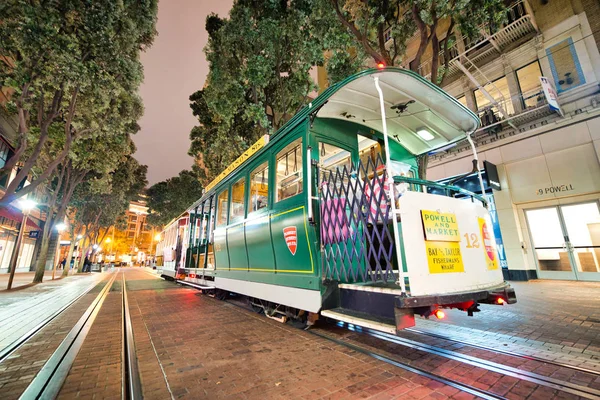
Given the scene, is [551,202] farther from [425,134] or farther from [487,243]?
[487,243]

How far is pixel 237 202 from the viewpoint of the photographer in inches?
242

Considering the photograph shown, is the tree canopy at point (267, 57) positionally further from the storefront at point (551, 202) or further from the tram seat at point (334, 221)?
the storefront at point (551, 202)

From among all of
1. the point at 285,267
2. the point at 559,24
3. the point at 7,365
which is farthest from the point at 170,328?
the point at 559,24

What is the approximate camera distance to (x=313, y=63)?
9.39 meters

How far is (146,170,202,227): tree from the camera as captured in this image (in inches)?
977

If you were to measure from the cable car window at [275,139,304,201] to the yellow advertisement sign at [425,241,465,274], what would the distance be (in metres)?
2.11

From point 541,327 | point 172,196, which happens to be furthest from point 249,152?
point 172,196

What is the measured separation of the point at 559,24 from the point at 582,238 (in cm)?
813

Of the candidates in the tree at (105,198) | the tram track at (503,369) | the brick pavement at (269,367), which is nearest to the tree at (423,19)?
the tram track at (503,369)

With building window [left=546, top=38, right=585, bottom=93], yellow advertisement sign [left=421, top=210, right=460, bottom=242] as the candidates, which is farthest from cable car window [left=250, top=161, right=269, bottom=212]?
building window [left=546, top=38, right=585, bottom=93]

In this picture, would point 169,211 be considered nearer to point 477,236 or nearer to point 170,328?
point 170,328

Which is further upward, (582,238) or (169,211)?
(169,211)

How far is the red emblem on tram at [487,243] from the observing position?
11.4ft

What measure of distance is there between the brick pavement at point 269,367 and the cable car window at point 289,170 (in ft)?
7.55
